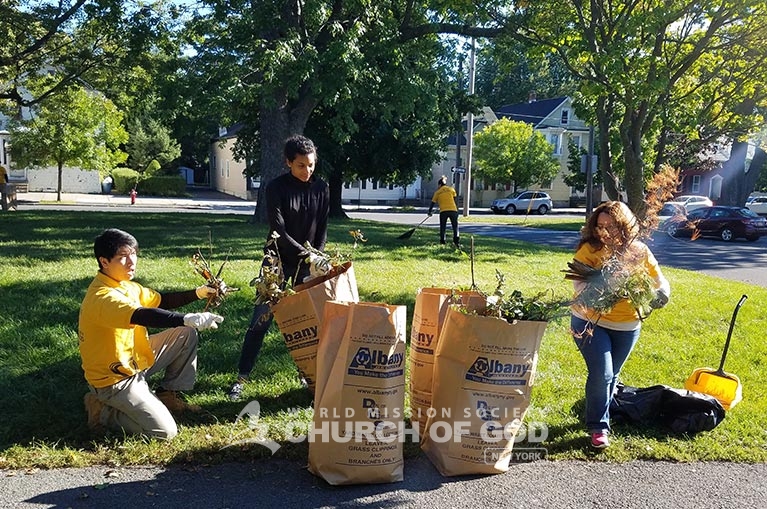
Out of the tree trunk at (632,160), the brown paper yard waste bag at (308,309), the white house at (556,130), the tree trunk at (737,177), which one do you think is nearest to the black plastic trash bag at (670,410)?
the brown paper yard waste bag at (308,309)

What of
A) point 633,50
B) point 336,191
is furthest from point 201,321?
point 336,191

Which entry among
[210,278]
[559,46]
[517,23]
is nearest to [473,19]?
[517,23]

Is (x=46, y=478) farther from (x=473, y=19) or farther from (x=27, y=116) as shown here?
(x=27, y=116)

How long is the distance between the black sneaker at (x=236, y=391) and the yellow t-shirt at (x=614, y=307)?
2.39m

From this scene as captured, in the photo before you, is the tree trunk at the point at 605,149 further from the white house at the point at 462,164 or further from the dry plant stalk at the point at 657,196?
the white house at the point at 462,164

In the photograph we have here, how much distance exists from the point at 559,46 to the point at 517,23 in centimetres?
166

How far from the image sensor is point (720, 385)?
4367mm

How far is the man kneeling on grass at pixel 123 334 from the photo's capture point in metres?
3.29

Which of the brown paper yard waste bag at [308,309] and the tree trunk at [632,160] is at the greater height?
the tree trunk at [632,160]

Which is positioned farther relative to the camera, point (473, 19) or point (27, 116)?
point (27, 116)

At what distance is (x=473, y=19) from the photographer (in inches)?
547

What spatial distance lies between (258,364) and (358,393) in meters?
1.95

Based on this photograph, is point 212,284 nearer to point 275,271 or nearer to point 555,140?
point 275,271

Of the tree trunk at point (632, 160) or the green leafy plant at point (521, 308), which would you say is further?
the tree trunk at point (632, 160)
